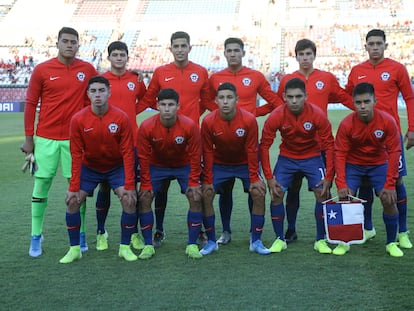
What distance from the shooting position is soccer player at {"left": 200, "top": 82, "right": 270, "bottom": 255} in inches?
209

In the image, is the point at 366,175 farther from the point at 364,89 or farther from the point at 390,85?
the point at 390,85

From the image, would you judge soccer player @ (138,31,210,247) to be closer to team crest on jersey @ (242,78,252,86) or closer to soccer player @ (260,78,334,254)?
team crest on jersey @ (242,78,252,86)

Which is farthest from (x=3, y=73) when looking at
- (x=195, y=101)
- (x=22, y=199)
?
(x=195, y=101)

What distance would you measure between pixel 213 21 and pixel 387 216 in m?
37.9

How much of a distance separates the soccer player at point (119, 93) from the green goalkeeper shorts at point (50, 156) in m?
0.43

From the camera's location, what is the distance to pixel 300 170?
218 inches

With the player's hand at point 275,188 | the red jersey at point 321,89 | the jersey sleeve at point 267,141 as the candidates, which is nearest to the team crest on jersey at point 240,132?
the jersey sleeve at point 267,141

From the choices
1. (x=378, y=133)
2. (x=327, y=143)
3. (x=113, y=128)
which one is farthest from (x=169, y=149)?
(x=378, y=133)

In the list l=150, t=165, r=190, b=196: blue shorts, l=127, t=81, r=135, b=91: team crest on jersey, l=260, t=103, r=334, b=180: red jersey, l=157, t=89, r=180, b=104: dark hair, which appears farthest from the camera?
l=127, t=81, r=135, b=91: team crest on jersey

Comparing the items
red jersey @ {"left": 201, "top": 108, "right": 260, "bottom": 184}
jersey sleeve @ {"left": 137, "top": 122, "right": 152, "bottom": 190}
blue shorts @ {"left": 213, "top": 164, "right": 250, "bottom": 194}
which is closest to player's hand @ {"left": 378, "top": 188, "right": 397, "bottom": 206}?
red jersey @ {"left": 201, "top": 108, "right": 260, "bottom": 184}

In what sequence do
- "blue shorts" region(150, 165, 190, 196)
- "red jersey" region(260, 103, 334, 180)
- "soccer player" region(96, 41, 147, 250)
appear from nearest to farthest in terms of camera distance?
"red jersey" region(260, 103, 334, 180) → "blue shorts" region(150, 165, 190, 196) → "soccer player" region(96, 41, 147, 250)

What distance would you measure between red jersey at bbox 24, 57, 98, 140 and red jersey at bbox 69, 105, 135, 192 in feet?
1.07

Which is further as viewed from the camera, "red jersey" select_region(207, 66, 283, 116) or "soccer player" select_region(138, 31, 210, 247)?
"red jersey" select_region(207, 66, 283, 116)

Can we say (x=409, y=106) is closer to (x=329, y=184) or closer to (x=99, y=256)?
(x=329, y=184)
